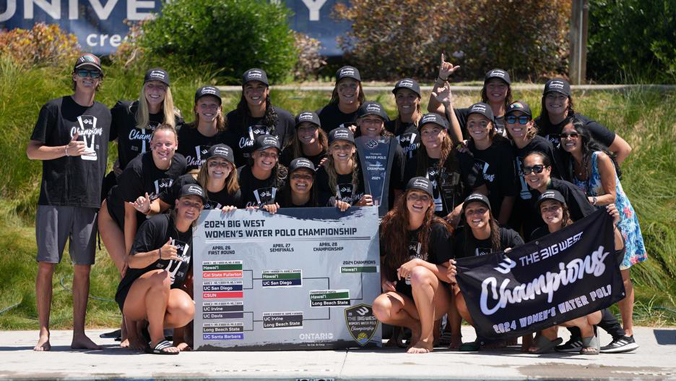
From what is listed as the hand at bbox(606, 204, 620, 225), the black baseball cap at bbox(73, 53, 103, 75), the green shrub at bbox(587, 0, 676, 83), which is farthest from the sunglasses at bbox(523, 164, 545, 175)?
the green shrub at bbox(587, 0, 676, 83)

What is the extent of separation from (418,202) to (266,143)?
1.31 meters

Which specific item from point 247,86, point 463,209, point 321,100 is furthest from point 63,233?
point 321,100

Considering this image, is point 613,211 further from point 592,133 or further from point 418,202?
point 418,202

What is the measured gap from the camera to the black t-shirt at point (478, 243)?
816 centimetres

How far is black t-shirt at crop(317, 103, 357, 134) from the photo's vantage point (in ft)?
30.5

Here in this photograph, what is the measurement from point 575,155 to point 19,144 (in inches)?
267

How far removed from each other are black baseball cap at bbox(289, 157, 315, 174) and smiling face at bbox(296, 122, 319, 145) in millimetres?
445

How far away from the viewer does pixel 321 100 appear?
12719 mm

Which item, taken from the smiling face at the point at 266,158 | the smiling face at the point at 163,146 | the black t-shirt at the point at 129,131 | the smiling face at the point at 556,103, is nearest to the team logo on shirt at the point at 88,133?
the black t-shirt at the point at 129,131

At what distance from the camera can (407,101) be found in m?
9.07

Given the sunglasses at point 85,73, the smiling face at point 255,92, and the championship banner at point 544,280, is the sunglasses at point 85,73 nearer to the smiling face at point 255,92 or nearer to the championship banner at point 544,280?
the smiling face at point 255,92

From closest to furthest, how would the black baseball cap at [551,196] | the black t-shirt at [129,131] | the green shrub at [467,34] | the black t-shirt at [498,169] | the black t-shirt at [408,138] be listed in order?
the black baseball cap at [551,196] → the black t-shirt at [498,169] → the black t-shirt at [129,131] → the black t-shirt at [408,138] → the green shrub at [467,34]

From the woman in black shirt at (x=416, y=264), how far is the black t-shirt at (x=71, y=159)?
241 centimetres

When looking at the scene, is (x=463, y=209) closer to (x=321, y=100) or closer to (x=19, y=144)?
(x=321, y=100)
